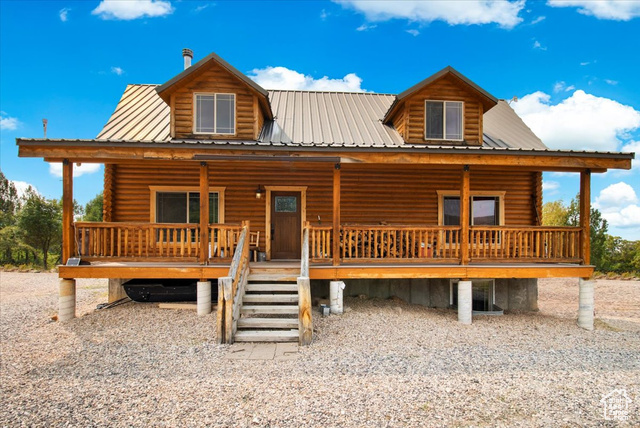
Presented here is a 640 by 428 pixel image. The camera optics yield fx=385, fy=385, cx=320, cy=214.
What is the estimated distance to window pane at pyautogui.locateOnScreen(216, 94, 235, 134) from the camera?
10867mm

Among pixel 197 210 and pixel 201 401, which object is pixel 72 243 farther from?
pixel 201 401

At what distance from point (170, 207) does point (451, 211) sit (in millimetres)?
8691

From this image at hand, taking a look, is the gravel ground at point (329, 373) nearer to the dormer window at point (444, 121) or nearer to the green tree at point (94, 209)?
the dormer window at point (444, 121)

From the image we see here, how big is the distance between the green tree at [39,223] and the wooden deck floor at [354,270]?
822 inches

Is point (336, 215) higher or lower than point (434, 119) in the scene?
lower

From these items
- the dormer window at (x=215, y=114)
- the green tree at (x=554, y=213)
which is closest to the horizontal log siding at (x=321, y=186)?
the dormer window at (x=215, y=114)

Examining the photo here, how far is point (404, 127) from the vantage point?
11.4 meters

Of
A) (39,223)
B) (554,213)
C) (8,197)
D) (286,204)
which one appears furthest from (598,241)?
(8,197)

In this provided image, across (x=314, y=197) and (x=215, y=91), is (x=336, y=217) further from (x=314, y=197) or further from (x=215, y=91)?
(x=215, y=91)

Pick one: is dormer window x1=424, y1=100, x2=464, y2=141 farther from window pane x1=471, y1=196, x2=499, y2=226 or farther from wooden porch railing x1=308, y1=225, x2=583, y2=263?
wooden porch railing x1=308, y1=225, x2=583, y2=263

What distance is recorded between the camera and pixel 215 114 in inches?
428

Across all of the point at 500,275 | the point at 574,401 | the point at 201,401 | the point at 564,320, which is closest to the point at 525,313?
the point at 564,320

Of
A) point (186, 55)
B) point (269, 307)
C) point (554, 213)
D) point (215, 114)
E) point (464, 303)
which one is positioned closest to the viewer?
point (269, 307)

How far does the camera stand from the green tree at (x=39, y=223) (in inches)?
1014
